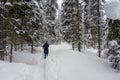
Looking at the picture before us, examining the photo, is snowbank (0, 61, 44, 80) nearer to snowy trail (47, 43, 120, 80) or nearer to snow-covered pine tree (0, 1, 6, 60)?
snowy trail (47, 43, 120, 80)

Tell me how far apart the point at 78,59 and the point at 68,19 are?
12789 mm

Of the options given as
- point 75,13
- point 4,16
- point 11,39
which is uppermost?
point 75,13

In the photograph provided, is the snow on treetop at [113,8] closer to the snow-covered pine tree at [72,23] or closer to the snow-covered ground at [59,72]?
the snow-covered ground at [59,72]

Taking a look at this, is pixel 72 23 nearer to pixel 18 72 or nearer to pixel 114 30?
pixel 114 30

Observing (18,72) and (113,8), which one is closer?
(113,8)

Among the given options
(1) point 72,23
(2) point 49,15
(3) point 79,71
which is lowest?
(3) point 79,71

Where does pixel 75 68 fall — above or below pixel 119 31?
below

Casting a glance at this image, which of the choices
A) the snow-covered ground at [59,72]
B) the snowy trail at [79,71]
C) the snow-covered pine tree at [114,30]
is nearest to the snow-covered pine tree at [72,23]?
the snowy trail at [79,71]

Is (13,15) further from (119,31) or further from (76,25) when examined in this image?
(76,25)

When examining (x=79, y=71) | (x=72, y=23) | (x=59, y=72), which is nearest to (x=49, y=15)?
(x=72, y=23)

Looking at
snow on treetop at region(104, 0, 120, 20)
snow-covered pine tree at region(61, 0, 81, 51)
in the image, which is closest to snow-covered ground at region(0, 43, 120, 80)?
snow on treetop at region(104, 0, 120, 20)

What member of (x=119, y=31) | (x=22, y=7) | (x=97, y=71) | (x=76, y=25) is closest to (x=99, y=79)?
(x=97, y=71)

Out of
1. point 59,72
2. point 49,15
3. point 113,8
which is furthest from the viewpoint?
point 49,15

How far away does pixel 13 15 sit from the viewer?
60.6 feet
